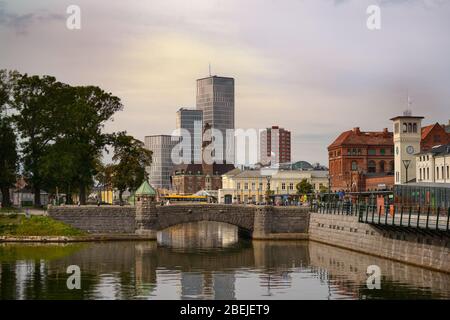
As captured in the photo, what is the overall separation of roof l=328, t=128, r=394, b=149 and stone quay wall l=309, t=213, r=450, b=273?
76.8m

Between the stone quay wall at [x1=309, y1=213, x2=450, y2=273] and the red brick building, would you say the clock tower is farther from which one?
the stone quay wall at [x1=309, y1=213, x2=450, y2=273]

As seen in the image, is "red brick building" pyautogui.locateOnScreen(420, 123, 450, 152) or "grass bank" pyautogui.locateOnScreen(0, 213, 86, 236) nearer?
"grass bank" pyautogui.locateOnScreen(0, 213, 86, 236)

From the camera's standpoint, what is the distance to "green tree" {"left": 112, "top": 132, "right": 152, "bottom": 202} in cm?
11656

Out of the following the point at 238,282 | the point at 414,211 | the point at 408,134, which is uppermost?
the point at 408,134

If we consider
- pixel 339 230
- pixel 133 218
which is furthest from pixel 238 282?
pixel 133 218

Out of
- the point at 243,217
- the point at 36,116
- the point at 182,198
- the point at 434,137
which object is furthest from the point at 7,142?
the point at 434,137

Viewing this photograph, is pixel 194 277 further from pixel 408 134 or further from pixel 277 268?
pixel 408 134

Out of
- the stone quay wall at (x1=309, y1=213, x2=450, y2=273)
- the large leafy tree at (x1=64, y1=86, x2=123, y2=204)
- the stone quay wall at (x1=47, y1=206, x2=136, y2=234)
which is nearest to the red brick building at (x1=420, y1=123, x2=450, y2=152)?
the stone quay wall at (x1=309, y1=213, x2=450, y2=273)

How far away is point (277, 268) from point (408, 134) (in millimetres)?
75518

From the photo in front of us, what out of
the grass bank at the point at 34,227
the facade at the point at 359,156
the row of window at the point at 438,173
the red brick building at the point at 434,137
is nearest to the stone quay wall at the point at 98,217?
the grass bank at the point at 34,227

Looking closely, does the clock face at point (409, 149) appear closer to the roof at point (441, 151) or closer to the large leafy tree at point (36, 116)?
the roof at point (441, 151)

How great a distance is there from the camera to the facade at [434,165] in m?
120

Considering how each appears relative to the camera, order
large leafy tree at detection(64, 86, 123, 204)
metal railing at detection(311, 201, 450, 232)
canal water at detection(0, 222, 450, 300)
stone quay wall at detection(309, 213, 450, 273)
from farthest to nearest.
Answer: large leafy tree at detection(64, 86, 123, 204), stone quay wall at detection(309, 213, 450, 273), metal railing at detection(311, 201, 450, 232), canal water at detection(0, 222, 450, 300)
